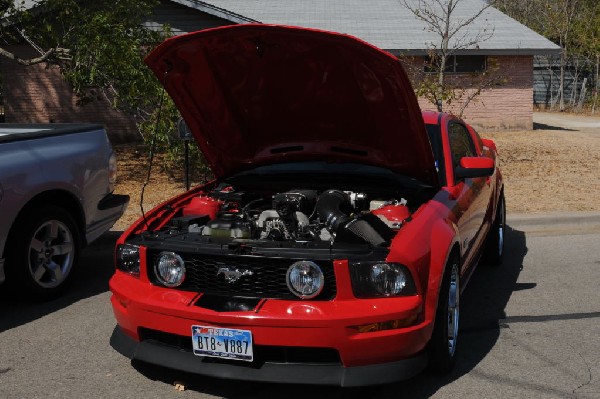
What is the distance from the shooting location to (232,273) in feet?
12.8

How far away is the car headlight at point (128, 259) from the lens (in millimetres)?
4238

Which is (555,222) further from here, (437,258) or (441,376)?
(437,258)

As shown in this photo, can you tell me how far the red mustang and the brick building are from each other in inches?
451

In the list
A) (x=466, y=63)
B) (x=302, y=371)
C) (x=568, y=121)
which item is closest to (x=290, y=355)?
(x=302, y=371)

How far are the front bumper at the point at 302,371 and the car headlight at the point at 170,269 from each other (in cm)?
39

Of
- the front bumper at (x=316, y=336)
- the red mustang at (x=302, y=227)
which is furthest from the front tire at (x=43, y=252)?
the front bumper at (x=316, y=336)

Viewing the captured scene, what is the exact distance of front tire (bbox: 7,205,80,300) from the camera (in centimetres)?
562

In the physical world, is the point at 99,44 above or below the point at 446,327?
above

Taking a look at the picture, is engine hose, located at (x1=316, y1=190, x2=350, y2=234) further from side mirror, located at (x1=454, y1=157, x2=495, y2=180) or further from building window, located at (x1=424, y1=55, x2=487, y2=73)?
building window, located at (x1=424, y1=55, x2=487, y2=73)

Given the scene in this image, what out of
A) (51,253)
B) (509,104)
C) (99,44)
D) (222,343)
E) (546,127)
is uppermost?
(99,44)

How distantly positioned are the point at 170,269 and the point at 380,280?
1182mm

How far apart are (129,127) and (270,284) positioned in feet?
50.6

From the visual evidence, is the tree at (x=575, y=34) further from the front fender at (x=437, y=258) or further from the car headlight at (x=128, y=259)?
the car headlight at (x=128, y=259)

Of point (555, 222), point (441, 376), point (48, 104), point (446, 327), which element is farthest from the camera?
point (48, 104)
